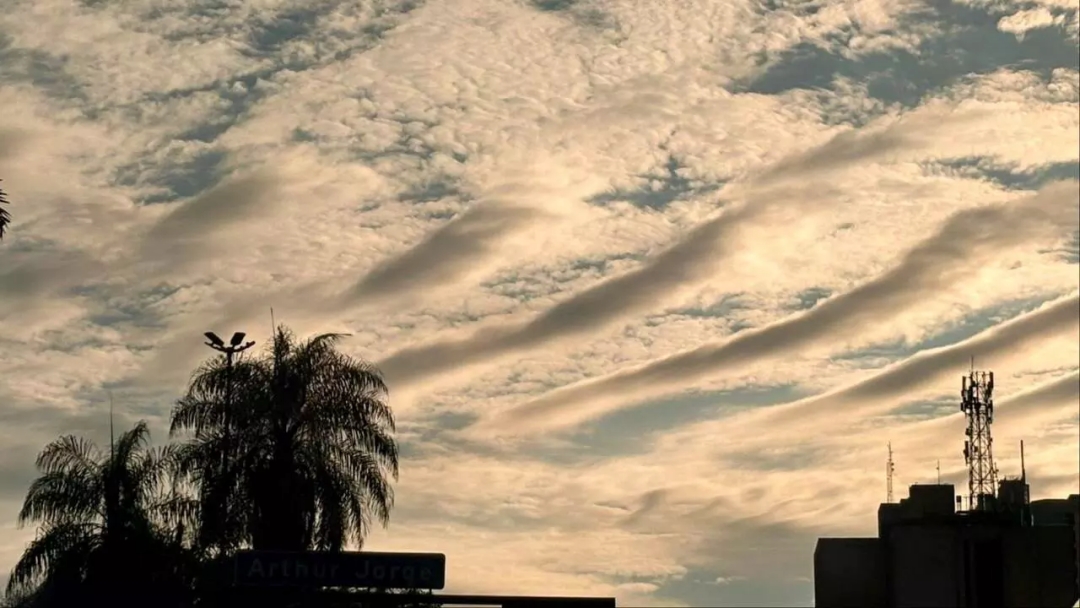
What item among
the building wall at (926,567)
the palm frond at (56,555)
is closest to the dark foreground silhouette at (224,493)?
the palm frond at (56,555)

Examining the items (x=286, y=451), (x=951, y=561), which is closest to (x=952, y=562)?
(x=951, y=561)

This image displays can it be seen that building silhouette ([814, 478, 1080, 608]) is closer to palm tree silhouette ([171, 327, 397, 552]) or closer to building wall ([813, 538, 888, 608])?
building wall ([813, 538, 888, 608])

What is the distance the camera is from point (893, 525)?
74.9 meters

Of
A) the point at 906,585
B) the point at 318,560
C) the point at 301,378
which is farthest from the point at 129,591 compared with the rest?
the point at 906,585

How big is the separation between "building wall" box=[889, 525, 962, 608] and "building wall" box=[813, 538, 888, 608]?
174 centimetres

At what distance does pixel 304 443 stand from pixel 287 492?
1960mm

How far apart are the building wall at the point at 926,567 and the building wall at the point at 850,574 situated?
1743mm

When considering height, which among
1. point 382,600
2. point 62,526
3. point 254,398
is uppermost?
point 254,398

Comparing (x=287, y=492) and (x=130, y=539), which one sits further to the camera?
(x=130, y=539)

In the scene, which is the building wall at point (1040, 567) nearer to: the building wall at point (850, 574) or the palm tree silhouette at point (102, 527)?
the building wall at point (850, 574)

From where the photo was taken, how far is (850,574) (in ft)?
252

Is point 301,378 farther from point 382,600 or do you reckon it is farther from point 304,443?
point 382,600

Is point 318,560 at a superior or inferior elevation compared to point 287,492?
inferior

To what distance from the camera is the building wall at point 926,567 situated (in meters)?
71.2
